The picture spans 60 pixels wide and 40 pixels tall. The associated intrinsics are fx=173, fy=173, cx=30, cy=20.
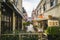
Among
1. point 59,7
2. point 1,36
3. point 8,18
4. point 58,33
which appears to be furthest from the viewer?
point 59,7

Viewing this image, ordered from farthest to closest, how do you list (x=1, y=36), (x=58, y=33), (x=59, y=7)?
(x=59, y=7) → (x=58, y=33) → (x=1, y=36)

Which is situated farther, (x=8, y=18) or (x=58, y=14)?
(x=58, y=14)

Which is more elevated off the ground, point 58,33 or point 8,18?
point 8,18

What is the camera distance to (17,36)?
13.9 m

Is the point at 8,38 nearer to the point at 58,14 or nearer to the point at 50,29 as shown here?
the point at 50,29

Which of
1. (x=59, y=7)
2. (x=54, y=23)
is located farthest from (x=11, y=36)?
(x=59, y=7)

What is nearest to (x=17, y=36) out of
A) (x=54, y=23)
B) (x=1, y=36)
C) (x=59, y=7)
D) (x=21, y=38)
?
(x=21, y=38)

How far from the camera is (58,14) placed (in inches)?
780

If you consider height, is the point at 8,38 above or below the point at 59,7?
below

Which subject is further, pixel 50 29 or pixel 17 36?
pixel 50 29

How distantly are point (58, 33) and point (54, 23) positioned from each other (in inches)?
88.7

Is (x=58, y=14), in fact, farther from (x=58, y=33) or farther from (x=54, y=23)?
(x=58, y=33)

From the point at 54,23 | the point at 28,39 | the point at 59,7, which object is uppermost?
the point at 59,7

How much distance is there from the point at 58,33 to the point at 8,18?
5.21 m
